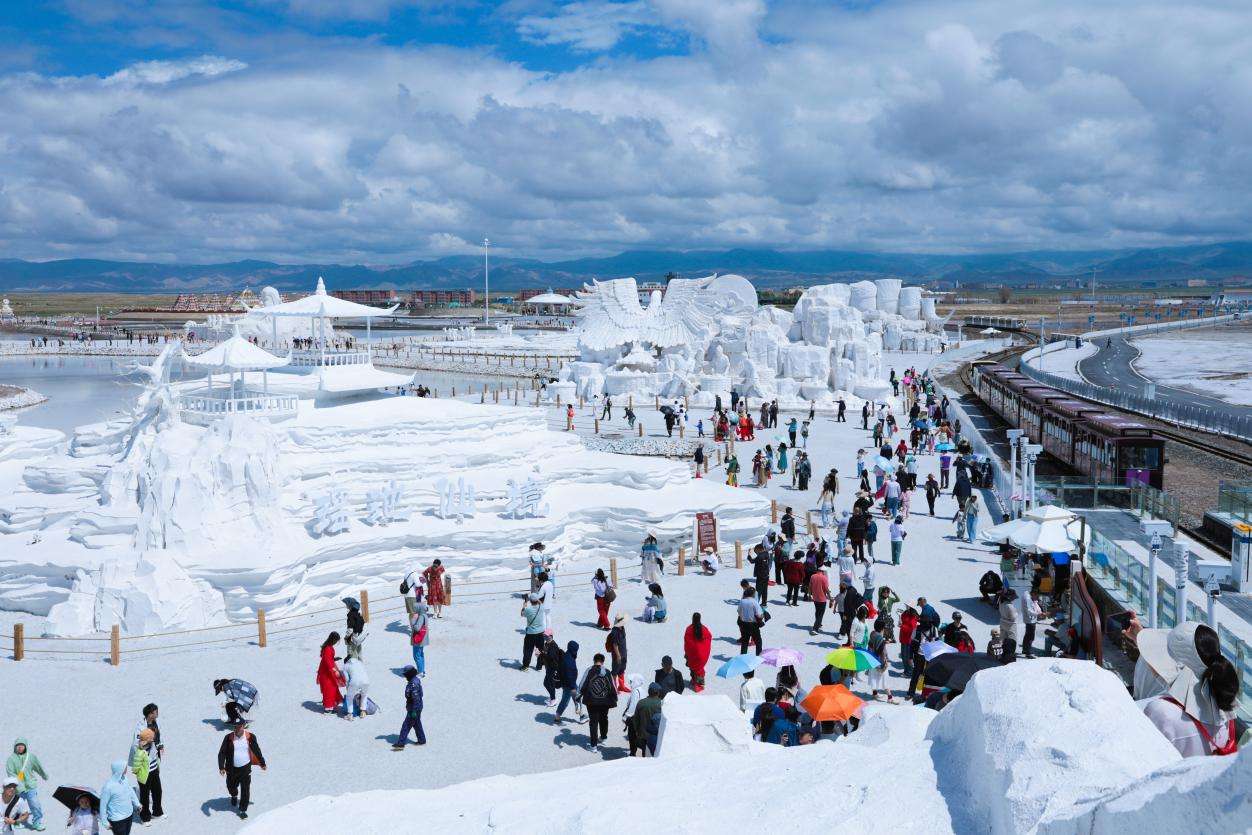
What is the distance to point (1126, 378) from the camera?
179ft

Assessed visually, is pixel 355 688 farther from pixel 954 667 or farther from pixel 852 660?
pixel 954 667

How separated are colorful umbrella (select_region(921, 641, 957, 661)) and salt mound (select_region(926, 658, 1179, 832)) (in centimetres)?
506

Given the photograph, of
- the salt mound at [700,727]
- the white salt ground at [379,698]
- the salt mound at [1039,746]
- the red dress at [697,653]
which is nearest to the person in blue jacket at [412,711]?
the white salt ground at [379,698]

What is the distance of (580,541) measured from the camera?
17.7m

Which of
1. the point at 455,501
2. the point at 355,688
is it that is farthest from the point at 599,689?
the point at 455,501

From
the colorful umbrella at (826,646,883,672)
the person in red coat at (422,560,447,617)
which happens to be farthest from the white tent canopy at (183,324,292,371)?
the colorful umbrella at (826,646,883,672)

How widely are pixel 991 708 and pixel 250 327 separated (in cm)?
3350

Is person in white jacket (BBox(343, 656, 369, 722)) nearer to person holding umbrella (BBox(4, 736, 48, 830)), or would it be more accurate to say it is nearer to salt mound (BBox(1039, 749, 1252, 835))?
person holding umbrella (BBox(4, 736, 48, 830))

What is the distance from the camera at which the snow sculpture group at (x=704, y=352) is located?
36.7 meters

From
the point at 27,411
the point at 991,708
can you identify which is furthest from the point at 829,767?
the point at 27,411

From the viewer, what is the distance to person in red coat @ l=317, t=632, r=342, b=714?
1039cm

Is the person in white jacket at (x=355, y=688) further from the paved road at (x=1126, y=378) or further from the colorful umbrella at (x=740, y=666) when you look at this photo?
the paved road at (x=1126, y=378)

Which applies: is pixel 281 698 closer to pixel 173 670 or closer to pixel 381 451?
Answer: pixel 173 670

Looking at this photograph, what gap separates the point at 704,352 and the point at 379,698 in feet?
92.0
